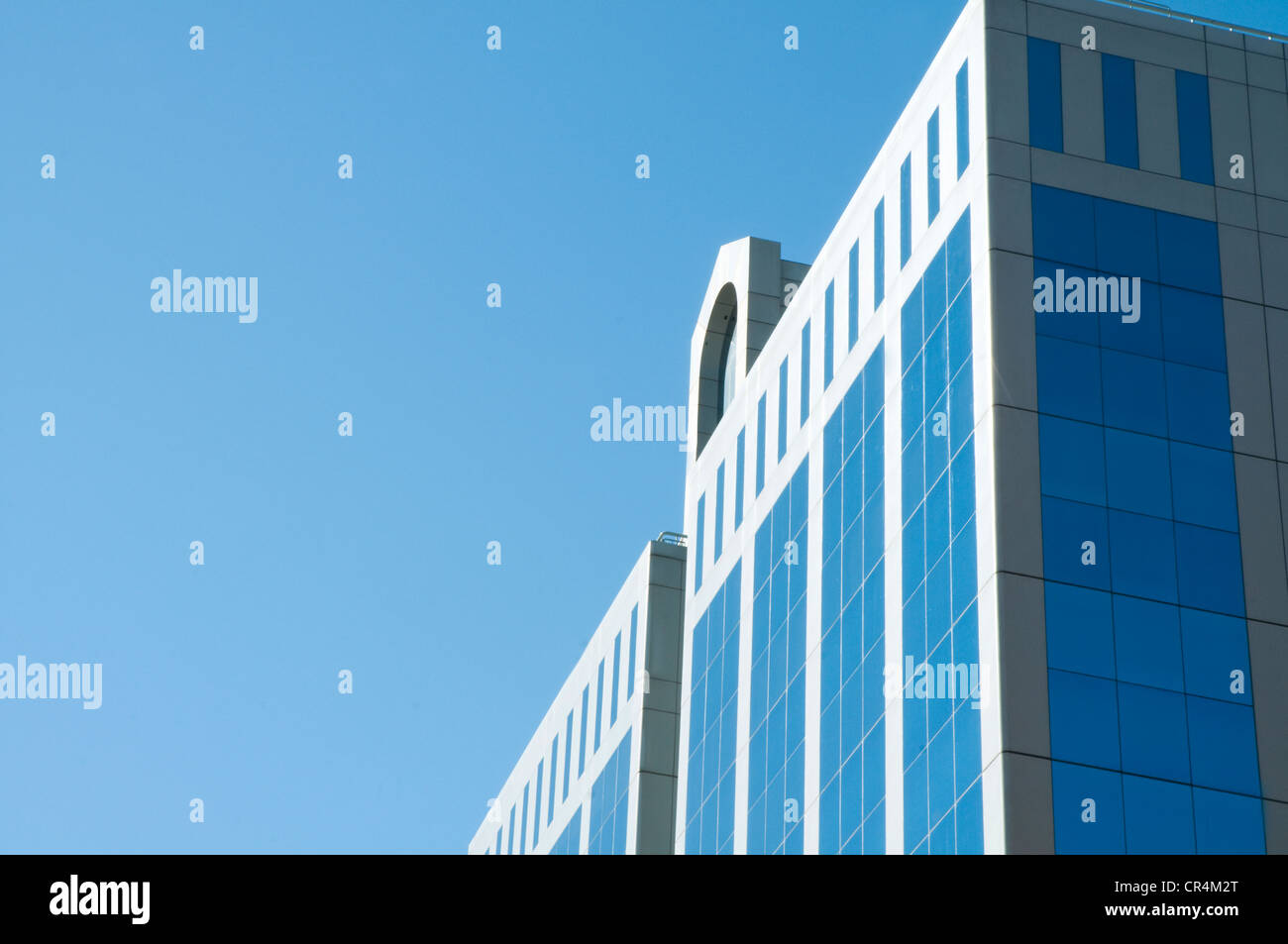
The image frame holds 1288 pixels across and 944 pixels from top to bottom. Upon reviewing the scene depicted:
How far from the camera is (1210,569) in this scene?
38.7 metres

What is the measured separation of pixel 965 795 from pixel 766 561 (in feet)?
53.3

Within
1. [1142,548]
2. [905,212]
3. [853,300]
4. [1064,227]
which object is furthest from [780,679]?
[1064,227]

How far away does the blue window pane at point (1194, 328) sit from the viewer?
136 feet

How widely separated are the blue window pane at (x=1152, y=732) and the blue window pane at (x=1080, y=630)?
0.72 m

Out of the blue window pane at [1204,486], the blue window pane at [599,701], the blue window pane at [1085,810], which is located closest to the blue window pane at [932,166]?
the blue window pane at [1204,486]

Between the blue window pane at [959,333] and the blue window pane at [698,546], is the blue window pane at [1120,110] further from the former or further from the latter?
the blue window pane at [698,546]

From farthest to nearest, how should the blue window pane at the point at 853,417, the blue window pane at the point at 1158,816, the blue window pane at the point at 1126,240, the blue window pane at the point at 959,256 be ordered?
1. the blue window pane at the point at 853,417
2. the blue window pane at the point at 1126,240
3. the blue window pane at the point at 959,256
4. the blue window pane at the point at 1158,816

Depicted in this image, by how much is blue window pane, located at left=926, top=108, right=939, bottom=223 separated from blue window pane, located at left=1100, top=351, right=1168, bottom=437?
6019 millimetres

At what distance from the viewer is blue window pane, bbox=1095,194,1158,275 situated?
138 feet

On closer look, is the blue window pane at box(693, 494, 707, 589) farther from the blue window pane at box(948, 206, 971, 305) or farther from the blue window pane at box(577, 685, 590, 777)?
the blue window pane at box(948, 206, 971, 305)

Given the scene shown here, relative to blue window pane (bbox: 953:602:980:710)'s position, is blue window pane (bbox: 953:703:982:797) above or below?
below

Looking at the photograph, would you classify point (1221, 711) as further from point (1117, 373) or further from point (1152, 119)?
point (1152, 119)

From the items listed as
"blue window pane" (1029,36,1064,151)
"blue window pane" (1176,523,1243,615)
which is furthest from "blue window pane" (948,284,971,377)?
"blue window pane" (1176,523,1243,615)
